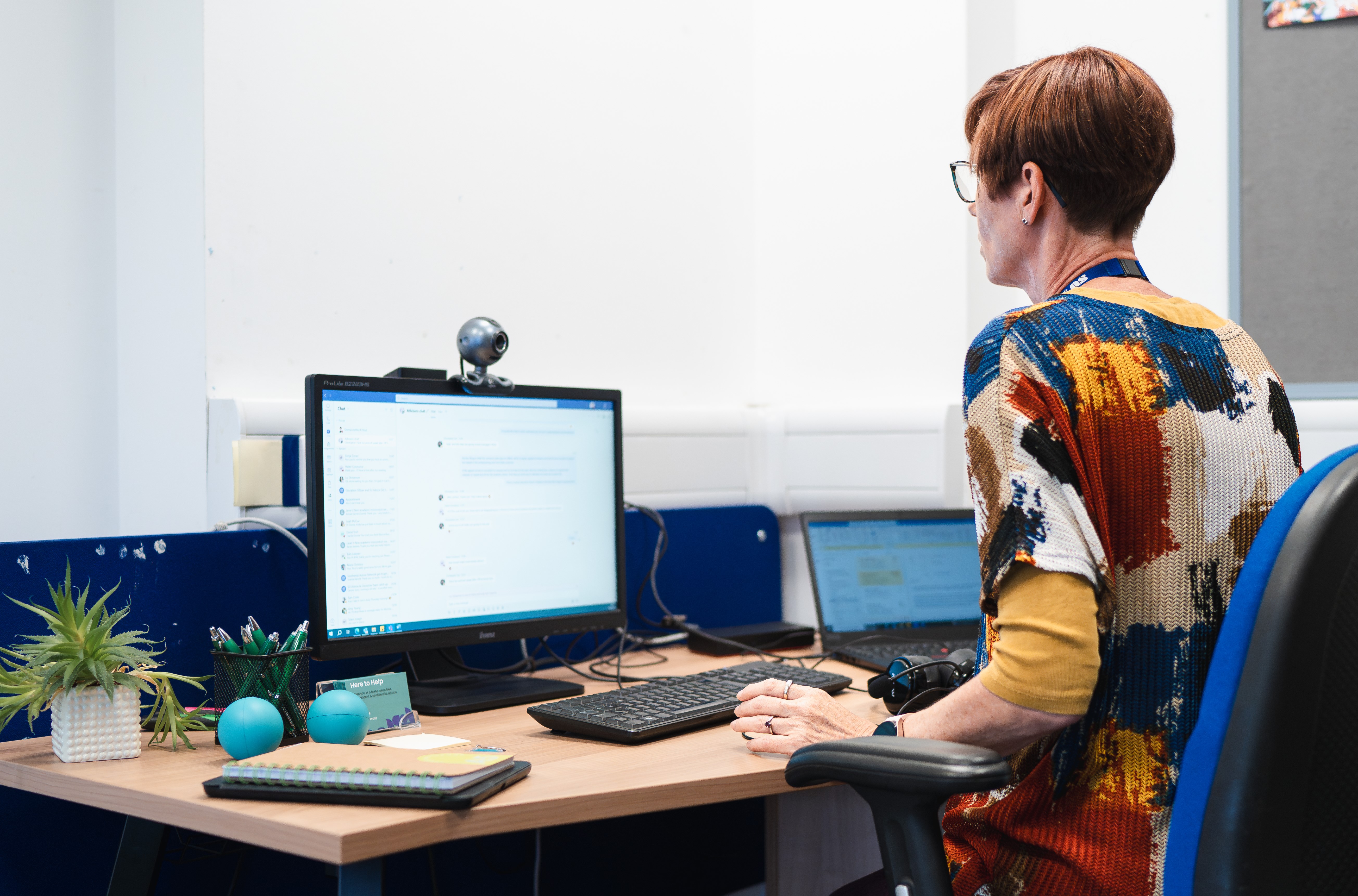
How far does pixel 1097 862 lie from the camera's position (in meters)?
0.97

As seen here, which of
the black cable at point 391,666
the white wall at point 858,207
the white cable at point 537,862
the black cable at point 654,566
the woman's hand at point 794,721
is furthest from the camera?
the white wall at point 858,207

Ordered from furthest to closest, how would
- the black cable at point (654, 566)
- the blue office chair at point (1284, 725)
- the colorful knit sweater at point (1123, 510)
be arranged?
1. the black cable at point (654, 566)
2. the colorful knit sweater at point (1123, 510)
3. the blue office chair at point (1284, 725)

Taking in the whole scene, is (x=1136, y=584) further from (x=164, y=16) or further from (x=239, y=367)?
(x=164, y=16)

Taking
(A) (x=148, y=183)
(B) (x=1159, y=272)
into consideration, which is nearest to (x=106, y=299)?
(A) (x=148, y=183)

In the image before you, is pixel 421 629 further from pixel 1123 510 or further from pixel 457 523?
pixel 1123 510

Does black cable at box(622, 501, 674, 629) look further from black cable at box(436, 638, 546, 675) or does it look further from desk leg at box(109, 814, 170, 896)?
desk leg at box(109, 814, 170, 896)

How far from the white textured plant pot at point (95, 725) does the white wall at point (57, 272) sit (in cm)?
72

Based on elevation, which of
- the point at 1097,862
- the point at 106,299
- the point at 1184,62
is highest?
the point at 1184,62

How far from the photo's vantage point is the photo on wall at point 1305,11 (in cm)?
204

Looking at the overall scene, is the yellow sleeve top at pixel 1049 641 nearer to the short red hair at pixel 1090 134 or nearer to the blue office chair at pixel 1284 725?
the blue office chair at pixel 1284 725

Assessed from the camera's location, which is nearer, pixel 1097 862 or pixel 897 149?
pixel 1097 862

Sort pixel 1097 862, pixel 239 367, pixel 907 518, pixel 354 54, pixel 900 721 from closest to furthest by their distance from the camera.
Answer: pixel 1097 862, pixel 900 721, pixel 239 367, pixel 354 54, pixel 907 518

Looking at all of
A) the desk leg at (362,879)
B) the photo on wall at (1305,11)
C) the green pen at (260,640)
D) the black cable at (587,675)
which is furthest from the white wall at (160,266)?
the photo on wall at (1305,11)

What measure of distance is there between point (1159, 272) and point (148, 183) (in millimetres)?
1816
